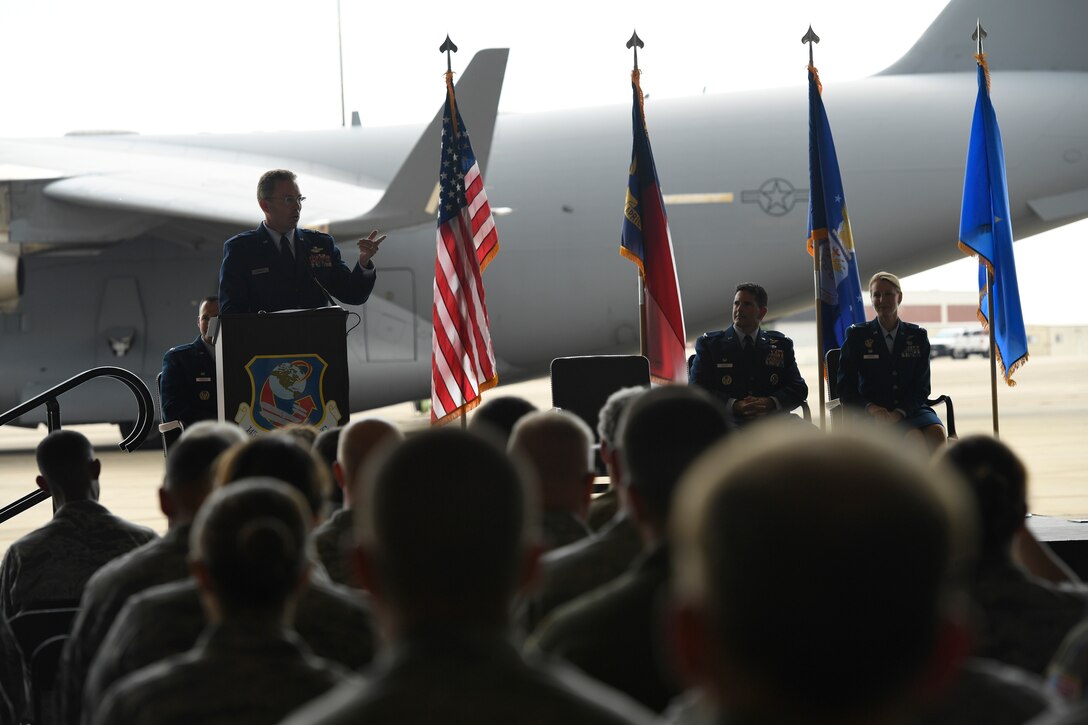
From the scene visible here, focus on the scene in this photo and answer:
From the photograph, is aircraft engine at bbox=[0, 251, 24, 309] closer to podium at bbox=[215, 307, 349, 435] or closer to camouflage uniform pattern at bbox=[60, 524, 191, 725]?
podium at bbox=[215, 307, 349, 435]

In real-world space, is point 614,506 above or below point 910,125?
below

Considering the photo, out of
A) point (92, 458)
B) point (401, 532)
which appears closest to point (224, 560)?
point (401, 532)

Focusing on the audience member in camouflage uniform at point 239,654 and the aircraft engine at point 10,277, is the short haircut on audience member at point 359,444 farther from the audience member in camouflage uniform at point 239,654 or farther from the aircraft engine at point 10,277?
the aircraft engine at point 10,277

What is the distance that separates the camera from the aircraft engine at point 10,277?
15.2 m

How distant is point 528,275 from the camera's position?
655 inches

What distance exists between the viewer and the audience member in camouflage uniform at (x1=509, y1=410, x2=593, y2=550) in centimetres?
335

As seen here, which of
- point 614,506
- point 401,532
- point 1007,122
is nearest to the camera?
point 401,532

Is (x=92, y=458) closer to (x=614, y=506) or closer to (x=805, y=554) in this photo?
(x=614, y=506)

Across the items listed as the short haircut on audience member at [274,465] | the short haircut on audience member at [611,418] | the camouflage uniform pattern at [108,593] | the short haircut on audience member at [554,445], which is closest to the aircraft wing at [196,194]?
the short haircut on audience member at [611,418]

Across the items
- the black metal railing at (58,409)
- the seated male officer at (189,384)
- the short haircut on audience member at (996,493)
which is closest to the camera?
the short haircut on audience member at (996,493)

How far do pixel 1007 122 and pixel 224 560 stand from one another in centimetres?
1597

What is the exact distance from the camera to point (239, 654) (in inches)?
78.4

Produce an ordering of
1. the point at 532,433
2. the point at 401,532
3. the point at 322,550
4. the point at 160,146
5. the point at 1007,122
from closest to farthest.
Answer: the point at 401,532
the point at 532,433
the point at 322,550
the point at 1007,122
the point at 160,146

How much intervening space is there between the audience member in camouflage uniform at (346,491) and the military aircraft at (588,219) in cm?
1194
